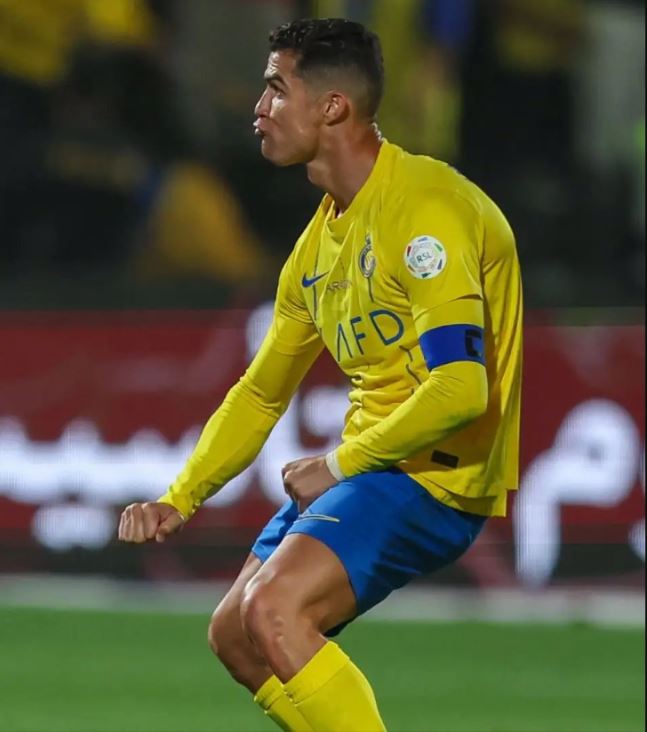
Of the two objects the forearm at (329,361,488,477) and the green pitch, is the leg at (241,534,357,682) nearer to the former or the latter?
the forearm at (329,361,488,477)

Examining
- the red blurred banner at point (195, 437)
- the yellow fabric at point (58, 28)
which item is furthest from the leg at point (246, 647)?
the yellow fabric at point (58, 28)

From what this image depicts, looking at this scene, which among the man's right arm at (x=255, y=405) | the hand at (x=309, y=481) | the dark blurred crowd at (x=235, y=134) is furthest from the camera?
the dark blurred crowd at (x=235, y=134)

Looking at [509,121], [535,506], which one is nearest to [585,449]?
[535,506]

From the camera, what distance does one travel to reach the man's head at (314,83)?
16.1 feet

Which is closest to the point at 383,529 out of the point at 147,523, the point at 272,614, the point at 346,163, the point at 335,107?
the point at 272,614

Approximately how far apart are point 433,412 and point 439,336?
7.0 inches

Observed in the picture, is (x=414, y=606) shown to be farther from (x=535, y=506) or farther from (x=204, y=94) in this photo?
(x=204, y=94)

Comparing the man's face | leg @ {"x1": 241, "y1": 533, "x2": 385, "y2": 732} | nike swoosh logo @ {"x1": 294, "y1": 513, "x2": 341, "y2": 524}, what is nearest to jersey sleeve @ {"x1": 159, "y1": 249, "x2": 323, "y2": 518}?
the man's face

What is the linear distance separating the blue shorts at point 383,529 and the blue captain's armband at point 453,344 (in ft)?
1.29

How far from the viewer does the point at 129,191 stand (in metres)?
10.9

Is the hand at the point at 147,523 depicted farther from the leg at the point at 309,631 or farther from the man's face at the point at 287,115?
the man's face at the point at 287,115

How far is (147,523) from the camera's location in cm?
502

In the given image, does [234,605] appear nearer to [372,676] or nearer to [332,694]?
[332,694]

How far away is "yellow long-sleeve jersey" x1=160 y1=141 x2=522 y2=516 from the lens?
462cm
